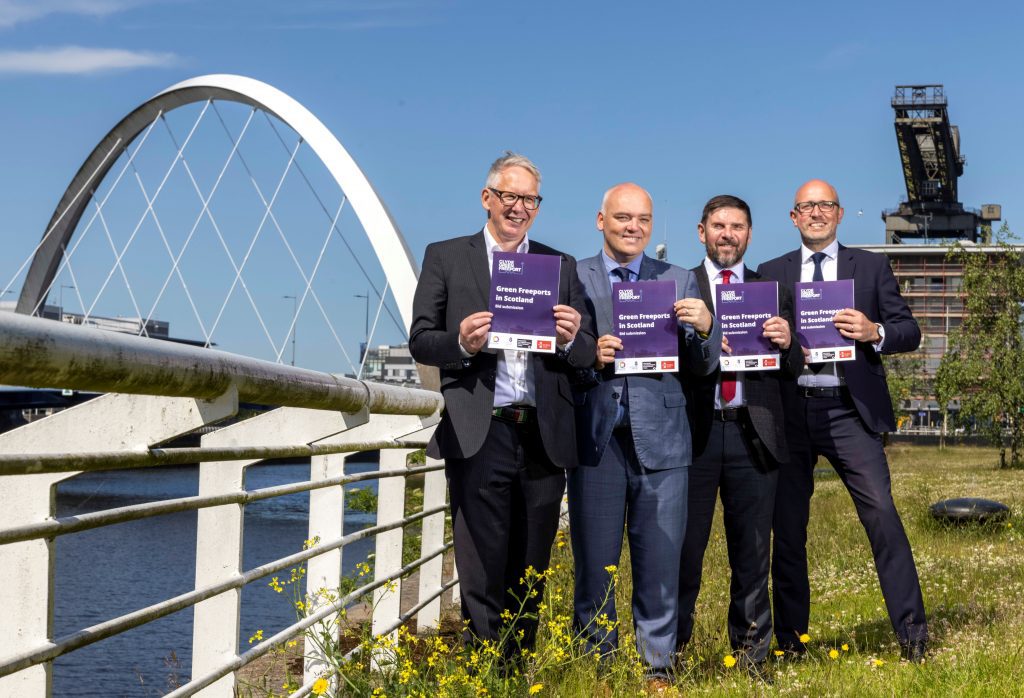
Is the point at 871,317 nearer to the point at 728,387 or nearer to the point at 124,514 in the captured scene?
the point at 728,387

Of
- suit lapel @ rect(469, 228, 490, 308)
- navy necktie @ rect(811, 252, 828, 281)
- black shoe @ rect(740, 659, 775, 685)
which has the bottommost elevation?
black shoe @ rect(740, 659, 775, 685)

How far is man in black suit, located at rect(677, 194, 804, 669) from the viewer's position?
189 inches

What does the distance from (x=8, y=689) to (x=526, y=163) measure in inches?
97.1

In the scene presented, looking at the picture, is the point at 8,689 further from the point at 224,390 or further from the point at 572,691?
the point at 572,691

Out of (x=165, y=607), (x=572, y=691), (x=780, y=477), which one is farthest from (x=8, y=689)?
(x=780, y=477)

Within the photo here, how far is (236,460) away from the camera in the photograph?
284 cm

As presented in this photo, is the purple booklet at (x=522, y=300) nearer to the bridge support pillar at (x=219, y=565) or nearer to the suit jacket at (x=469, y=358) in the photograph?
the suit jacket at (x=469, y=358)

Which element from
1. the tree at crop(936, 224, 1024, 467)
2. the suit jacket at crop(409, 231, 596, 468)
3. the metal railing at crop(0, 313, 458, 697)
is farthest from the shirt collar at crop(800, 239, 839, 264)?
the tree at crop(936, 224, 1024, 467)

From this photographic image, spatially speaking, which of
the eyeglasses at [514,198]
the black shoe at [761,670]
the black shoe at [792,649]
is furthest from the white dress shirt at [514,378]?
the black shoe at [792,649]

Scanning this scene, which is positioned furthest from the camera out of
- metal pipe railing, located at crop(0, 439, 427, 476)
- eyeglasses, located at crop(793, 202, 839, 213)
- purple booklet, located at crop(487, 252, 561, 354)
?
eyeglasses, located at crop(793, 202, 839, 213)

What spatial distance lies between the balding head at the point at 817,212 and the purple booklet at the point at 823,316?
1.10 feet

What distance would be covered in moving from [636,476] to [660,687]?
755 millimetres

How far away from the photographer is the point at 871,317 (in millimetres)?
5125

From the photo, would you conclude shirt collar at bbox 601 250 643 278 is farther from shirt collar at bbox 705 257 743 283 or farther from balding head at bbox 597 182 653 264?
shirt collar at bbox 705 257 743 283
